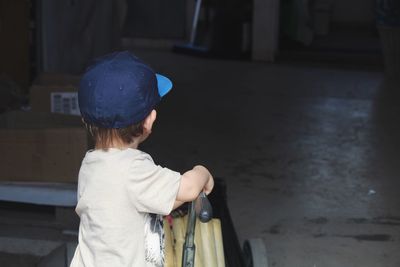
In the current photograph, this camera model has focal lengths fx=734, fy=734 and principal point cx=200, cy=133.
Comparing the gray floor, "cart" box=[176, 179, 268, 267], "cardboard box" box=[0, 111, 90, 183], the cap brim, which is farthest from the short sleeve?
the gray floor

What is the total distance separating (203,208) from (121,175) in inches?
8.9

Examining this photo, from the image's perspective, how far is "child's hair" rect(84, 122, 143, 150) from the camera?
1.84 m

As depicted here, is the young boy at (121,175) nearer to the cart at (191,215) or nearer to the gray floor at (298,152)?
the cart at (191,215)

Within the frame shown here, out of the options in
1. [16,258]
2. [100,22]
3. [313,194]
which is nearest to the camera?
[16,258]

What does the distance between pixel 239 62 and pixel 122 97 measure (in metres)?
7.54

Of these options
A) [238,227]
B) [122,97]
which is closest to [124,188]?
[122,97]

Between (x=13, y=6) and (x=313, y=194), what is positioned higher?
(x=13, y=6)

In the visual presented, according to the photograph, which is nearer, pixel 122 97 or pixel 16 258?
pixel 122 97

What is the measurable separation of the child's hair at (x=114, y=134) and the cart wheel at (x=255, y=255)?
33.4 inches

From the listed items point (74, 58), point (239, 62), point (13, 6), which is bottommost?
point (239, 62)

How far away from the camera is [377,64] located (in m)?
9.23

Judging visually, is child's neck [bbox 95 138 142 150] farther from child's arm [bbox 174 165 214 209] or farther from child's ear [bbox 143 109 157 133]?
child's arm [bbox 174 165 214 209]

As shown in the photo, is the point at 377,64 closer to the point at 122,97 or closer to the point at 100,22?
the point at 100,22

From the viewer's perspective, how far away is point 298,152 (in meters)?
5.09
